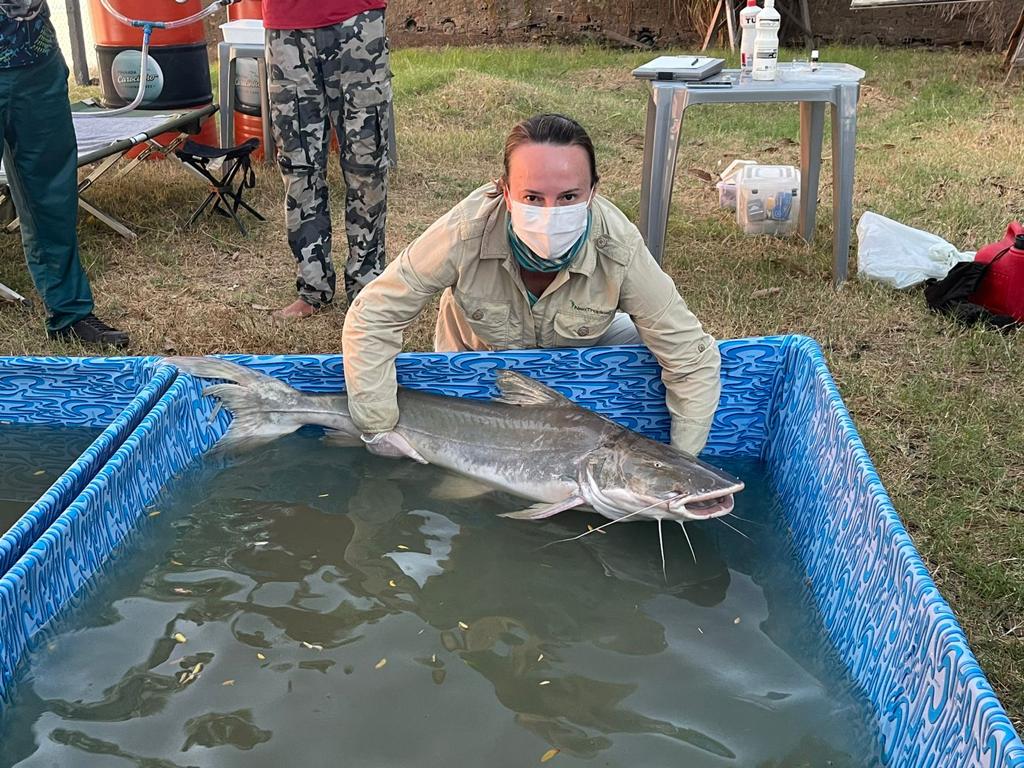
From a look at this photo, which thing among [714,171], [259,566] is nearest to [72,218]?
[259,566]

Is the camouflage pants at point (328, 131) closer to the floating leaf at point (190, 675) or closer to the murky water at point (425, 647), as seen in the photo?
the murky water at point (425, 647)

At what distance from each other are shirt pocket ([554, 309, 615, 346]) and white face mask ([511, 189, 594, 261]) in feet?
1.55

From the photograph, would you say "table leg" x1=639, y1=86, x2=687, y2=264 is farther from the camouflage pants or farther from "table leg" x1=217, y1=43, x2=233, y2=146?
"table leg" x1=217, y1=43, x2=233, y2=146

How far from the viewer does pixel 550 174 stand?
9.76ft

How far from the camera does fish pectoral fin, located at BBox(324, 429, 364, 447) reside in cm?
359

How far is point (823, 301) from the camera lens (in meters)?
5.07

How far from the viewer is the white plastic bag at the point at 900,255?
5211 mm

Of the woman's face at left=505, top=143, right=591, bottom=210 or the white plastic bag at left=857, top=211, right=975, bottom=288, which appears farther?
the white plastic bag at left=857, top=211, right=975, bottom=288

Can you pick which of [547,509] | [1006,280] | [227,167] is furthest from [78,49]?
[547,509]

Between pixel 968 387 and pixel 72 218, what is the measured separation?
4005mm

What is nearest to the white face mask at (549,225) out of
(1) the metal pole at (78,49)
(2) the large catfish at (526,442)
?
(2) the large catfish at (526,442)

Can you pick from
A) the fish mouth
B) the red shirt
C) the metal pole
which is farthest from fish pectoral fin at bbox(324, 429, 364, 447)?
the metal pole

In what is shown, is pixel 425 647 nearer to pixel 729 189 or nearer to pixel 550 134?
pixel 550 134

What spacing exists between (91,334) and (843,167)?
382 centimetres
